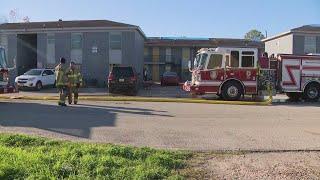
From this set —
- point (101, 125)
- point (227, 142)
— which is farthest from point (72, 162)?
point (101, 125)

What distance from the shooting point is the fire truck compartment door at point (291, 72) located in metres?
25.5

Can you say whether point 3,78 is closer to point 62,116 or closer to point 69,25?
point 62,116

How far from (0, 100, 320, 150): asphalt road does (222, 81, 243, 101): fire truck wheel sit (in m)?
5.86

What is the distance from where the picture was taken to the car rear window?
32.6m

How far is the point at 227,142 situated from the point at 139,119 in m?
4.39

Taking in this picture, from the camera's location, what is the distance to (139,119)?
15344 millimetres

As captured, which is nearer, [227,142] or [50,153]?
[50,153]

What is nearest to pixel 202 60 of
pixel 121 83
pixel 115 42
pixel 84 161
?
pixel 121 83

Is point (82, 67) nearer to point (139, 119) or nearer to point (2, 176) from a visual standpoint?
point (139, 119)

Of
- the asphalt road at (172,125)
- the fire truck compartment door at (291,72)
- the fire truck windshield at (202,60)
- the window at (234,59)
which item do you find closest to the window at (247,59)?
the window at (234,59)

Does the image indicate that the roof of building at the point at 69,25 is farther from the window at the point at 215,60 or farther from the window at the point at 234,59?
the window at the point at 234,59

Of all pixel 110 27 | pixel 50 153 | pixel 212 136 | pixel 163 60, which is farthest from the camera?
pixel 163 60

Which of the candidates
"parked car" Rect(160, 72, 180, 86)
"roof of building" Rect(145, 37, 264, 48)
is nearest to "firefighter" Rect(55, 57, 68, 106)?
"parked car" Rect(160, 72, 180, 86)

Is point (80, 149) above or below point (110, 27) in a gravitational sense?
below
